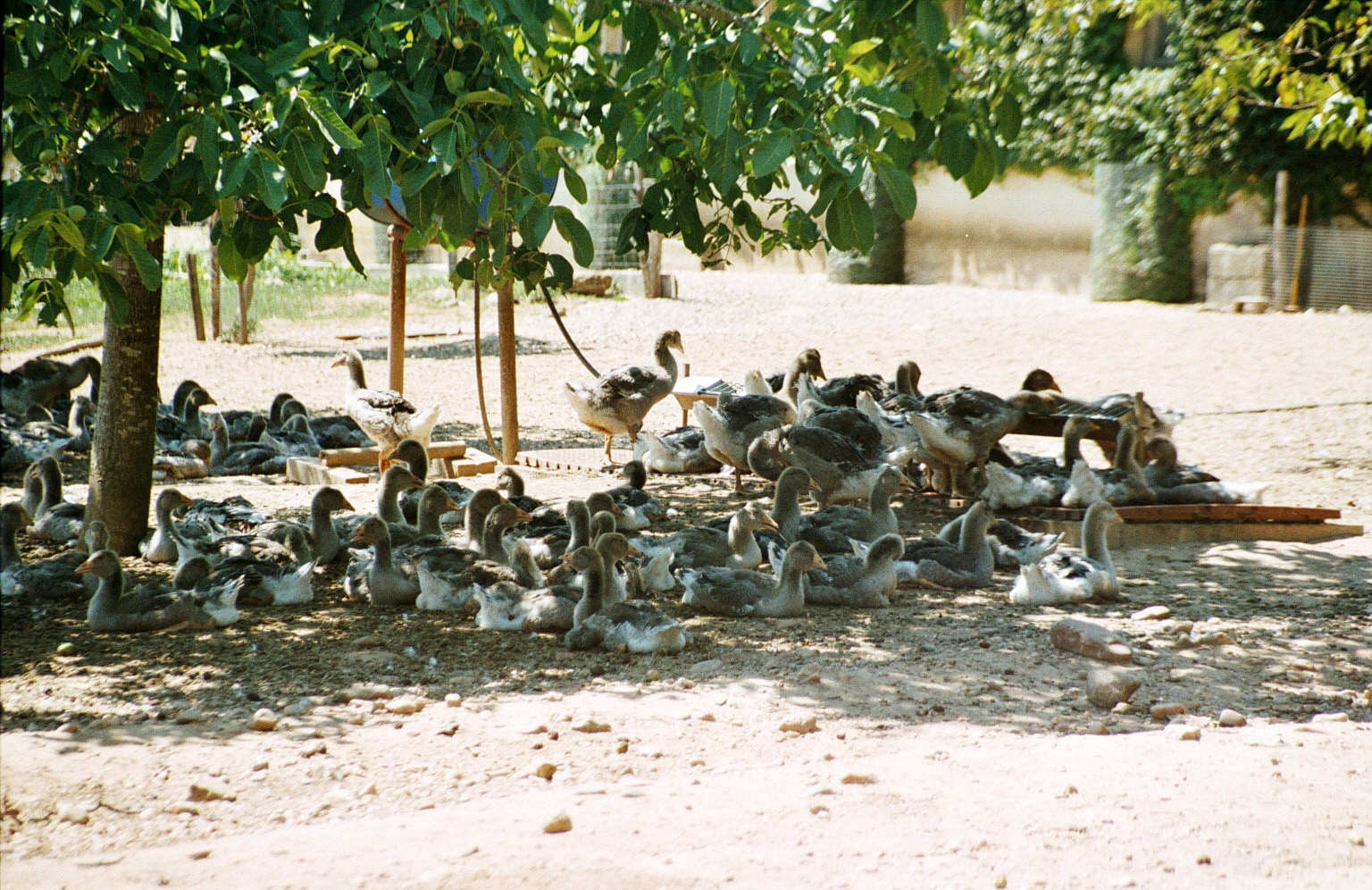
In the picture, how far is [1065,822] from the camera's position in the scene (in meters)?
3.83

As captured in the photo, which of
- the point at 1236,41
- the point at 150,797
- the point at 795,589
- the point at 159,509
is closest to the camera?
the point at 150,797

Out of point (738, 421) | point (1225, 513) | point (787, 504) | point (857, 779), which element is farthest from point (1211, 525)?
point (857, 779)

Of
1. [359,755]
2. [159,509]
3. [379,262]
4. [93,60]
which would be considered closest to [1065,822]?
[359,755]

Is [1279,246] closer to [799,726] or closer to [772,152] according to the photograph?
[799,726]

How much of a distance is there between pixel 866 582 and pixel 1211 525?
2833mm

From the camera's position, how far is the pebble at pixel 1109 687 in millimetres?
5059

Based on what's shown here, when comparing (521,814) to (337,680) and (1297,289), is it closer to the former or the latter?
(337,680)

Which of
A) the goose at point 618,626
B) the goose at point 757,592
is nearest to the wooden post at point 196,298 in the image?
the goose at point 757,592

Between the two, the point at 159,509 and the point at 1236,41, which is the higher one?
the point at 1236,41

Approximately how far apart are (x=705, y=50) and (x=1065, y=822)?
2.87m

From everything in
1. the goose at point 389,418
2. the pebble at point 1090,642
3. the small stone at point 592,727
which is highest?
the goose at point 389,418

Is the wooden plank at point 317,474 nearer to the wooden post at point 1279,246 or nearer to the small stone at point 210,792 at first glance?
the small stone at point 210,792

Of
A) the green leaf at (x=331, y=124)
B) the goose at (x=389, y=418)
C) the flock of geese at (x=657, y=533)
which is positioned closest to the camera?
the green leaf at (x=331, y=124)

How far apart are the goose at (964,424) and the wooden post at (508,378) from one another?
3.23 metres
